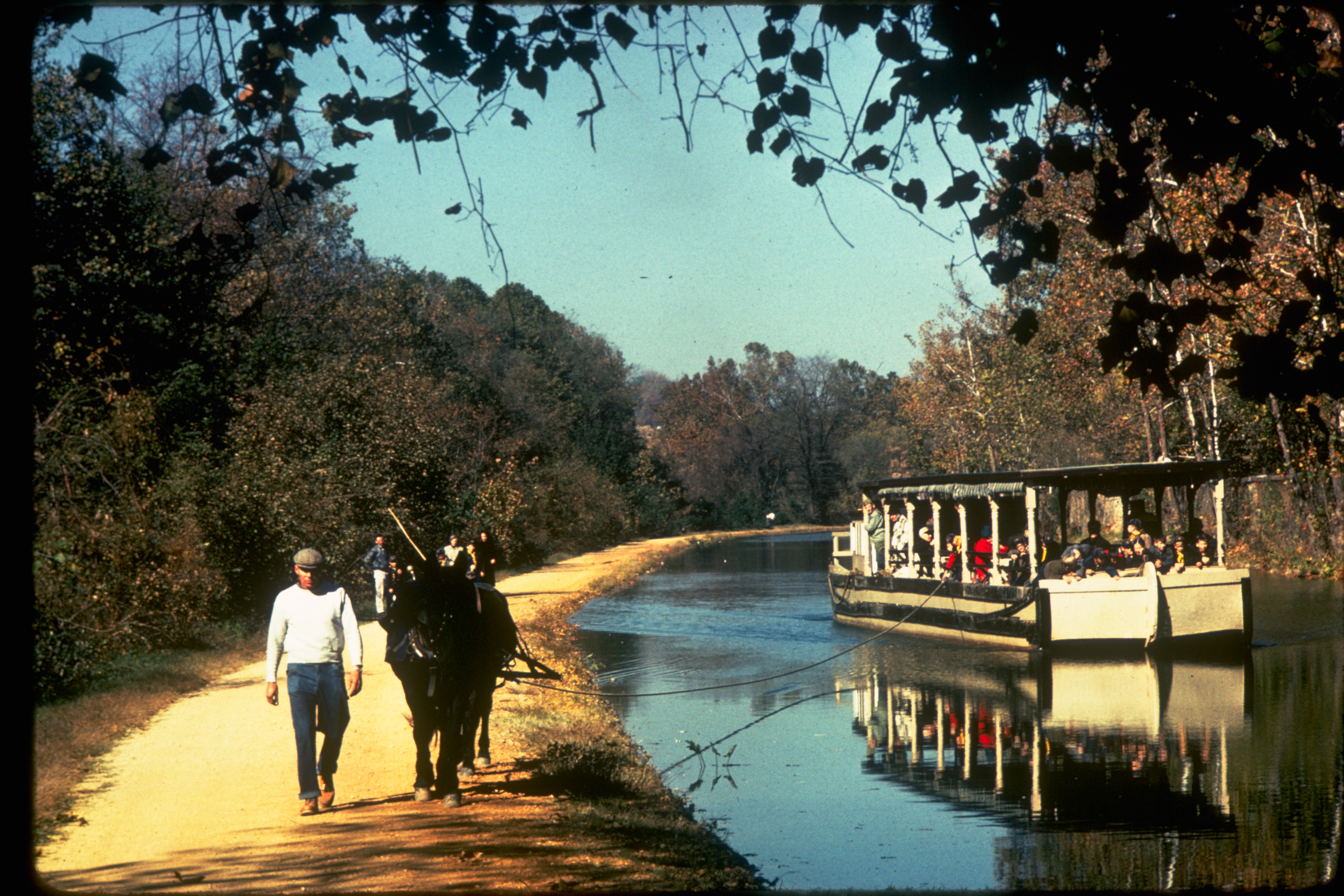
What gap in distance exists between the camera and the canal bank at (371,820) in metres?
7.37

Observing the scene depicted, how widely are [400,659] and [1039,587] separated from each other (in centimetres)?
1631

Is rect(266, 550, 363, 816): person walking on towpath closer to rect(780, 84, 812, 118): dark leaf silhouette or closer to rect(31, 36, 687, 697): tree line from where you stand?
rect(31, 36, 687, 697): tree line

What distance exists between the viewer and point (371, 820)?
898 centimetres

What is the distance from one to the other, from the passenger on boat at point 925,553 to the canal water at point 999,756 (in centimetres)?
272

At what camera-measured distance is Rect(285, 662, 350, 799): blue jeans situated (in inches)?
360

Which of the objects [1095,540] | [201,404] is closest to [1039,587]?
[1095,540]

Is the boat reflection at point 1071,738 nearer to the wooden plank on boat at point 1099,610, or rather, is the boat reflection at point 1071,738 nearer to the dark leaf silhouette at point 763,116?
the wooden plank on boat at point 1099,610

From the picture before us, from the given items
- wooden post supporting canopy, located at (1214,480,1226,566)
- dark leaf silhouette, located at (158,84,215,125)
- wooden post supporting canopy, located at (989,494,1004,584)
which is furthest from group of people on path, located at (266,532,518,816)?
wooden post supporting canopy, located at (1214,480,1226,566)

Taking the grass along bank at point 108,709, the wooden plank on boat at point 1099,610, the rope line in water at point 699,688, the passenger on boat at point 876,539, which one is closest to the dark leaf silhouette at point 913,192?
→ the grass along bank at point 108,709

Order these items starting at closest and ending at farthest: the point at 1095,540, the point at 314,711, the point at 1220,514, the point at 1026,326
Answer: the point at 1026,326 → the point at 314,711 → the point at 1095,540 → the point at 1220,514

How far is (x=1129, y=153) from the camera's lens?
6277 millimetres

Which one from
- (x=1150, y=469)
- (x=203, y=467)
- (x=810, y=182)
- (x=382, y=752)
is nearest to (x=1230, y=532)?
(x=1150, y=469)

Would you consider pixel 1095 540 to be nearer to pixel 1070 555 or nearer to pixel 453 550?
pixel 1070 555

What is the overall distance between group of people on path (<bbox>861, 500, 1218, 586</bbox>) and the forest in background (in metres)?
3.69
